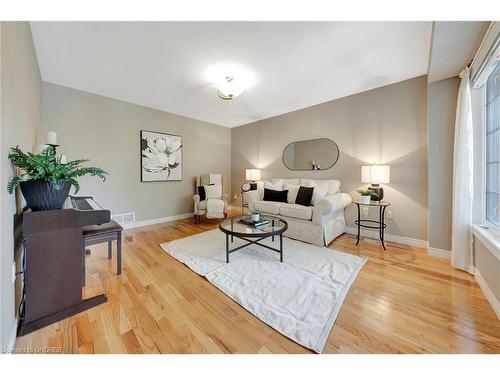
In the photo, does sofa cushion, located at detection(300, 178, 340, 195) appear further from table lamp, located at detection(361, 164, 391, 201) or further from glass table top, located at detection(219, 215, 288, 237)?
glass table top, located at detection(219, 215, 288, 237)

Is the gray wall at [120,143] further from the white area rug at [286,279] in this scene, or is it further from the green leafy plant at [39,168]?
the green leafy plant at [39,168]

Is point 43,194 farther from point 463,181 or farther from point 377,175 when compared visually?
point 463,181

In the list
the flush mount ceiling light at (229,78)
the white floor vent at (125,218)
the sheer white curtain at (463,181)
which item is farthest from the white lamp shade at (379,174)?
the white floor vent at (125,218)

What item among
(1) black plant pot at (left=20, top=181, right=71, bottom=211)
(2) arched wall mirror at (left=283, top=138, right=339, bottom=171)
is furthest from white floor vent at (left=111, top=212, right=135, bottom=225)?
(2) arched wall mirror at (left=283, top=138, right=339, bottom=171)

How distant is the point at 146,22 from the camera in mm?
1724

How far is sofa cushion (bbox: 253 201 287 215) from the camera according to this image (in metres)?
3.20

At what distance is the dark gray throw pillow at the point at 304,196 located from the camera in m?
3.16

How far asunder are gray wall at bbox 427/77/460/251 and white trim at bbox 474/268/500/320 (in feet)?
1.69

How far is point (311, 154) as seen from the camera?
382cm

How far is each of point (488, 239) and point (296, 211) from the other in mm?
1853

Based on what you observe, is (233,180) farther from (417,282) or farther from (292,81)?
(417,282)
